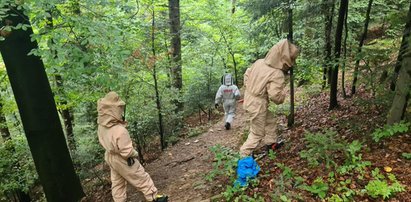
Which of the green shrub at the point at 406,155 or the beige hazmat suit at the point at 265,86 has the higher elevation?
the beige hazmat suit at the point at 265,86

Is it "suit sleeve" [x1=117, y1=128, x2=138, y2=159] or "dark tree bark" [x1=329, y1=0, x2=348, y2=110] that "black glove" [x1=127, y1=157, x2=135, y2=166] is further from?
"dark tree bark" [x1=329, y1=0, x2=348, y2=110]

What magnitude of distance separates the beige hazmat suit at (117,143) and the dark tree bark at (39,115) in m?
2.05

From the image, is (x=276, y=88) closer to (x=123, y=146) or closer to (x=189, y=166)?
(x=123, y=146)

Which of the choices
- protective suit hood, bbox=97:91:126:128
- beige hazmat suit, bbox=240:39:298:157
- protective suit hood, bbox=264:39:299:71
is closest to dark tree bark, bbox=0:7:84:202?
protective suit hood, bbox=97:91:126:128

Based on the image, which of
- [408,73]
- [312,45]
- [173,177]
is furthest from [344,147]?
[312,45]

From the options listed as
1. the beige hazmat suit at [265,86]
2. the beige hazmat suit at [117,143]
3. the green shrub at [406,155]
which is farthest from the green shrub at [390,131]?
the beige hazmat suit at [117,143]

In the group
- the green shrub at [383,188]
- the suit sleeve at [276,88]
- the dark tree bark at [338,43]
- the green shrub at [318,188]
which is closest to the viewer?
the green shrub at [383,188]

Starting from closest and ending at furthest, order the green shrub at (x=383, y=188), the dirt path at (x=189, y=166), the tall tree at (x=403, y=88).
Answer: the green shrub at (x=383, y=188)
the tall tree at (x=403, y=88)
the dirt path at (x=189, y=166)

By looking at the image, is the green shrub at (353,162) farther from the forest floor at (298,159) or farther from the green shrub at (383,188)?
the green shrub at (383,188)

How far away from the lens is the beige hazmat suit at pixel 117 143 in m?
4.94

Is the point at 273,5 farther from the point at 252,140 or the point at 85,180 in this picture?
the point at 85,180

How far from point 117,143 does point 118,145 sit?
41mm

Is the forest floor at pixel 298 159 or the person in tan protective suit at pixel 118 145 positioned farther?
the person in tan protective suit at pixel 118 145

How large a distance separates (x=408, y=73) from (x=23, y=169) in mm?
10135
